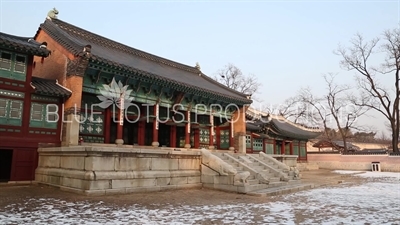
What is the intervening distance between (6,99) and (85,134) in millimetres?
3996

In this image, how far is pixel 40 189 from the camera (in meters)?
12.2

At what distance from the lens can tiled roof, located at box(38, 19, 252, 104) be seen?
15445 millimetres

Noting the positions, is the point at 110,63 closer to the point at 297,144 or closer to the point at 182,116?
the point at 182,116

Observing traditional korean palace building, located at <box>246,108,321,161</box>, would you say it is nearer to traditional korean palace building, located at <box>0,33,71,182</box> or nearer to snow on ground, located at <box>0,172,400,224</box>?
traditional korean palace building, located at <box>0,33,71,182</box>

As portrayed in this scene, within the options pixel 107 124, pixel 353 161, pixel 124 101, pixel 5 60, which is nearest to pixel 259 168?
pixel 124 101

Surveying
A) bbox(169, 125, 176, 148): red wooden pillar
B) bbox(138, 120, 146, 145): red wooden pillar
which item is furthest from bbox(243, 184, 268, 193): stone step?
bbox(169, 125, 176, 148): red wooden pillar

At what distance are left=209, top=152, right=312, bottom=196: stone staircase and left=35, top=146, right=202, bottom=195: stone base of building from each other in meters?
2.35

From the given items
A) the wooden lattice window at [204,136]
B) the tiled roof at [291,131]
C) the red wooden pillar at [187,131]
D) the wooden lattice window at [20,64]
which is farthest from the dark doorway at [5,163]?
the tiled roof at [291,131]

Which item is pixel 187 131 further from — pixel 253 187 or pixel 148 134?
pixel 253 187

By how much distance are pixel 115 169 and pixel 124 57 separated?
11.4 metres

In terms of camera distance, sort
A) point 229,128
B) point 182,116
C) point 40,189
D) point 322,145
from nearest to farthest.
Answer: point 40,189, point 182,116, point 229,128, point 322,145

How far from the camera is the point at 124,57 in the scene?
68.9 ft

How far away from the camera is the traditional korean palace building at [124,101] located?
14656 mm

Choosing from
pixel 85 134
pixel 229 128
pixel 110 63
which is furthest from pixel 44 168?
pixel 229 128
